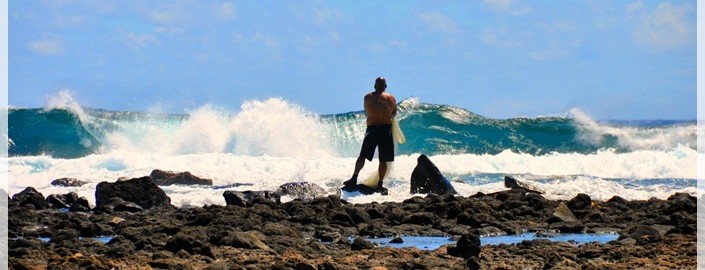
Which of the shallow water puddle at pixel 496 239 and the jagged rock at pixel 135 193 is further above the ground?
the jagged rock at pixel 135 193

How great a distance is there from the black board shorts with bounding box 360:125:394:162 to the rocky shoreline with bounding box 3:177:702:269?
1804 mm

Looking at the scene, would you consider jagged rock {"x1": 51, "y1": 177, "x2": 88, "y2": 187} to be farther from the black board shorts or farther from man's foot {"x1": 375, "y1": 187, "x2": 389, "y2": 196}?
man's foot {"x1": 375, "y1": 187, "x2": 389, "y2": 196}

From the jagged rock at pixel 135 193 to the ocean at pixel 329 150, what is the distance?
0.79m

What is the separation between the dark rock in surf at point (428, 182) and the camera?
52.3 feet

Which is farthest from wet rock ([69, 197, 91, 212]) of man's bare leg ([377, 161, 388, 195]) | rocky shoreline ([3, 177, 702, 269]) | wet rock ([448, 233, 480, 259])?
wet rock ([448, 233, 480, 259])

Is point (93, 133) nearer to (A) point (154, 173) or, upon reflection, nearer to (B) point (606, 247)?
(A) point (154, 173)

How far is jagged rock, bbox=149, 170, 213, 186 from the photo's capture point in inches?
775

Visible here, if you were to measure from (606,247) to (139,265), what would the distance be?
372cm

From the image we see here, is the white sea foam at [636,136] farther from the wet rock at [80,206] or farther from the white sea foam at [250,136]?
the wet rock at [80,206]

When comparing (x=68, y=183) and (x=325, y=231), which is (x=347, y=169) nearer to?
(x=68, y=183)

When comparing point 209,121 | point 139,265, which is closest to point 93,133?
point 209,121

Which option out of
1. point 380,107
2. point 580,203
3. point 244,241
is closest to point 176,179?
point 380,107

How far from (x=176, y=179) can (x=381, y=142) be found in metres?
4.88

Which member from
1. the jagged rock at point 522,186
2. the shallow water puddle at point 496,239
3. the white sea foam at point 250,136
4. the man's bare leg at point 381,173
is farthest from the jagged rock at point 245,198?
the white sea foam at point 250,136
